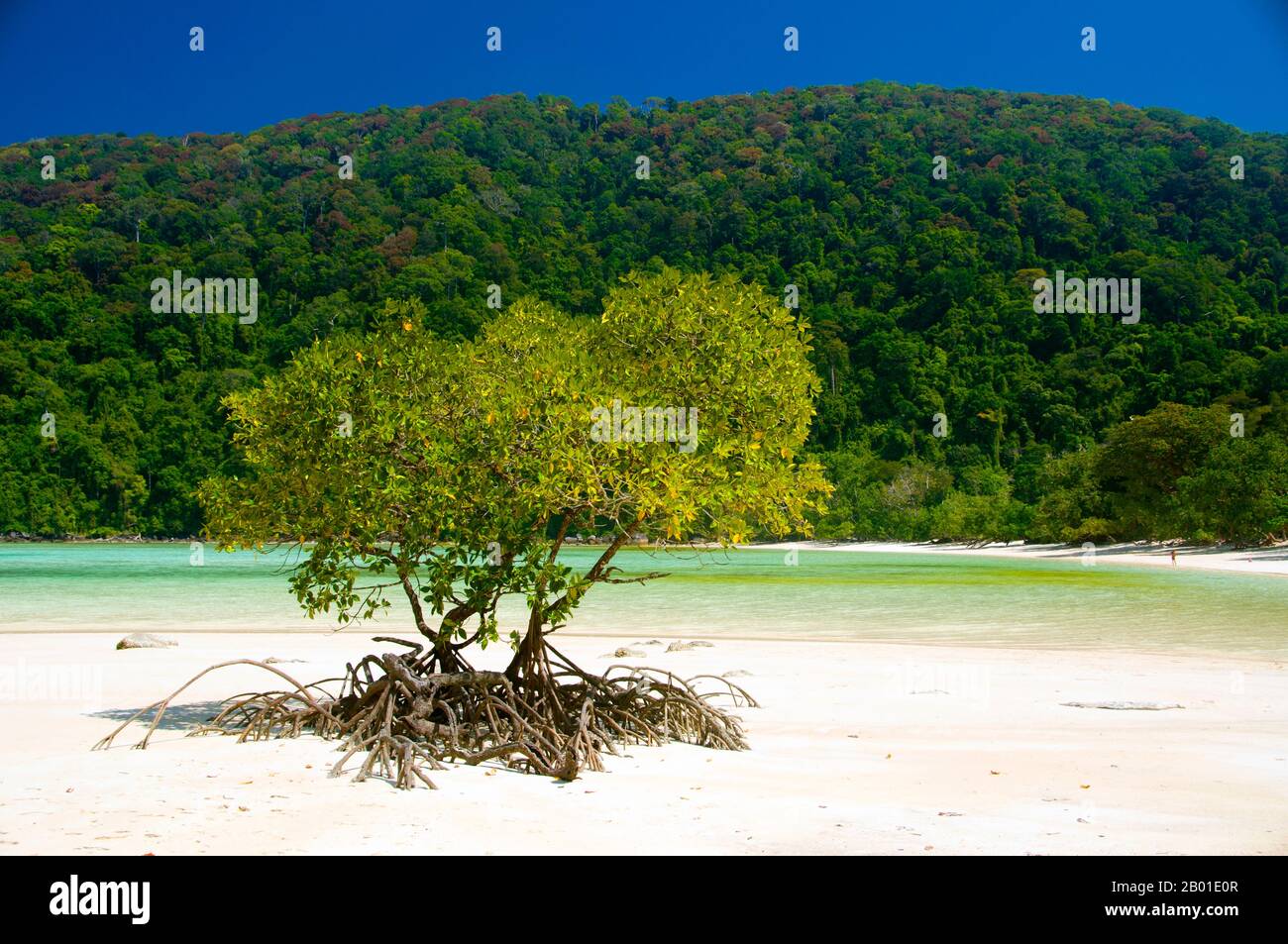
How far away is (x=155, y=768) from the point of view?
305 inches

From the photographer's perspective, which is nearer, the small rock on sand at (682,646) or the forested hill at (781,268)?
the small rock on sand at (682,646)

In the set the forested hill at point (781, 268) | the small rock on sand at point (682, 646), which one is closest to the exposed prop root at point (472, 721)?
the small rock on sand at point (682, 646)

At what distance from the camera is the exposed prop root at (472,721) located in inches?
310

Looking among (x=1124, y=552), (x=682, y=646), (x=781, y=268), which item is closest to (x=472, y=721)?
(x=682, y=646)

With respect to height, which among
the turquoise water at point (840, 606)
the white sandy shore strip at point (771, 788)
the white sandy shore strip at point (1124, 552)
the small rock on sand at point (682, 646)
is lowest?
the white sandy shore strip at point (1124, 552)

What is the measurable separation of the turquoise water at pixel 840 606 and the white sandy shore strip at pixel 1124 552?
9.19 ft

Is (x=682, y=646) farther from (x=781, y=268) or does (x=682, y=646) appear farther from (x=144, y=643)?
(x=781, y=268)

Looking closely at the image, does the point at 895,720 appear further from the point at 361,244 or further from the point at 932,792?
the point at 361,244

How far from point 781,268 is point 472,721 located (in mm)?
108524

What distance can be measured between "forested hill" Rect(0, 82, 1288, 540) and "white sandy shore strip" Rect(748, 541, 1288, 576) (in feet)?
5.59

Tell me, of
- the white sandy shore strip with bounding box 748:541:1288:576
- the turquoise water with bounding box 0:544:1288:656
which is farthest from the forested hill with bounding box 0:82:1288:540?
the turquoise water with bounding box 0:544:1288:656

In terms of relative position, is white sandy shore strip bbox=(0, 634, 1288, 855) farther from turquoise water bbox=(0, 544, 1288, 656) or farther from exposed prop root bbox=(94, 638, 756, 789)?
turquoise water bbox=(0, 544, 1288, 656)

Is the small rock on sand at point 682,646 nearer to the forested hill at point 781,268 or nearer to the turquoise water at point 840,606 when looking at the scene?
the turquoise water at point 840,606

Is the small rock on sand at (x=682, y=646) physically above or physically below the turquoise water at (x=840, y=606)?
above
